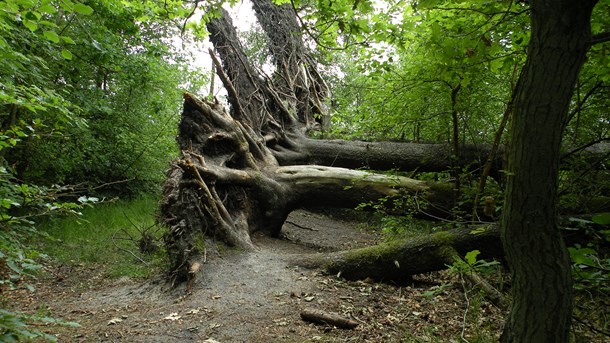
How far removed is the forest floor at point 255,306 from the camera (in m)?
3.22

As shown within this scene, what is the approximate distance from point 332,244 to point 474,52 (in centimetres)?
501

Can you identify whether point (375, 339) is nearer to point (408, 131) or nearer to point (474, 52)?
point (474, 52)

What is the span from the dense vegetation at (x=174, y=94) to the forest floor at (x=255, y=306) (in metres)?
0.81

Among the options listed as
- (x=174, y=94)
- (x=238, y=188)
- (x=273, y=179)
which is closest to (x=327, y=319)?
(x=238, y=188)

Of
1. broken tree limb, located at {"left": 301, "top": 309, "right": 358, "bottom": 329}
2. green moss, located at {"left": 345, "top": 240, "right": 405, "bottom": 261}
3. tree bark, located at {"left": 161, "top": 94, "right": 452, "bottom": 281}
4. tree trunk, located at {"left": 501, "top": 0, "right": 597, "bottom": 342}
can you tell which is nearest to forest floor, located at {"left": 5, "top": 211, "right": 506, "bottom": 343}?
broken tree limb, located at {"left": 301, "top": 309, "right": 358, "bottom": 329}

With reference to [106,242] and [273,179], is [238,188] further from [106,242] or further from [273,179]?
[106,242]

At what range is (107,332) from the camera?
352 cm

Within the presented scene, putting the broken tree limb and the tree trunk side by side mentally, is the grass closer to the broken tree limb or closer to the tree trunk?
A: the broken tree limb

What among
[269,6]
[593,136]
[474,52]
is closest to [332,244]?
[593,136]

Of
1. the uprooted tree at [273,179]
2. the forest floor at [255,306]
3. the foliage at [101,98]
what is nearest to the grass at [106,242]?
the forest floor at [255,306]

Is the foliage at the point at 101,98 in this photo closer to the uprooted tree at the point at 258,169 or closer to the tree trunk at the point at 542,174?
the uprooted tree at the point at 258,169

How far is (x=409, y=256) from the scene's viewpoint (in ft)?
14.3

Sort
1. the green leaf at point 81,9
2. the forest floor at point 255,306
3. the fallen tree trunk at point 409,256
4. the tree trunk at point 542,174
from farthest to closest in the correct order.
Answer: the fallen tree trunk at point 409,256, the forest floor at point 255,306, the green leaf at point 81,9, the tree trunk at point 542,174

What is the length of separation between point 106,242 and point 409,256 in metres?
6.17
